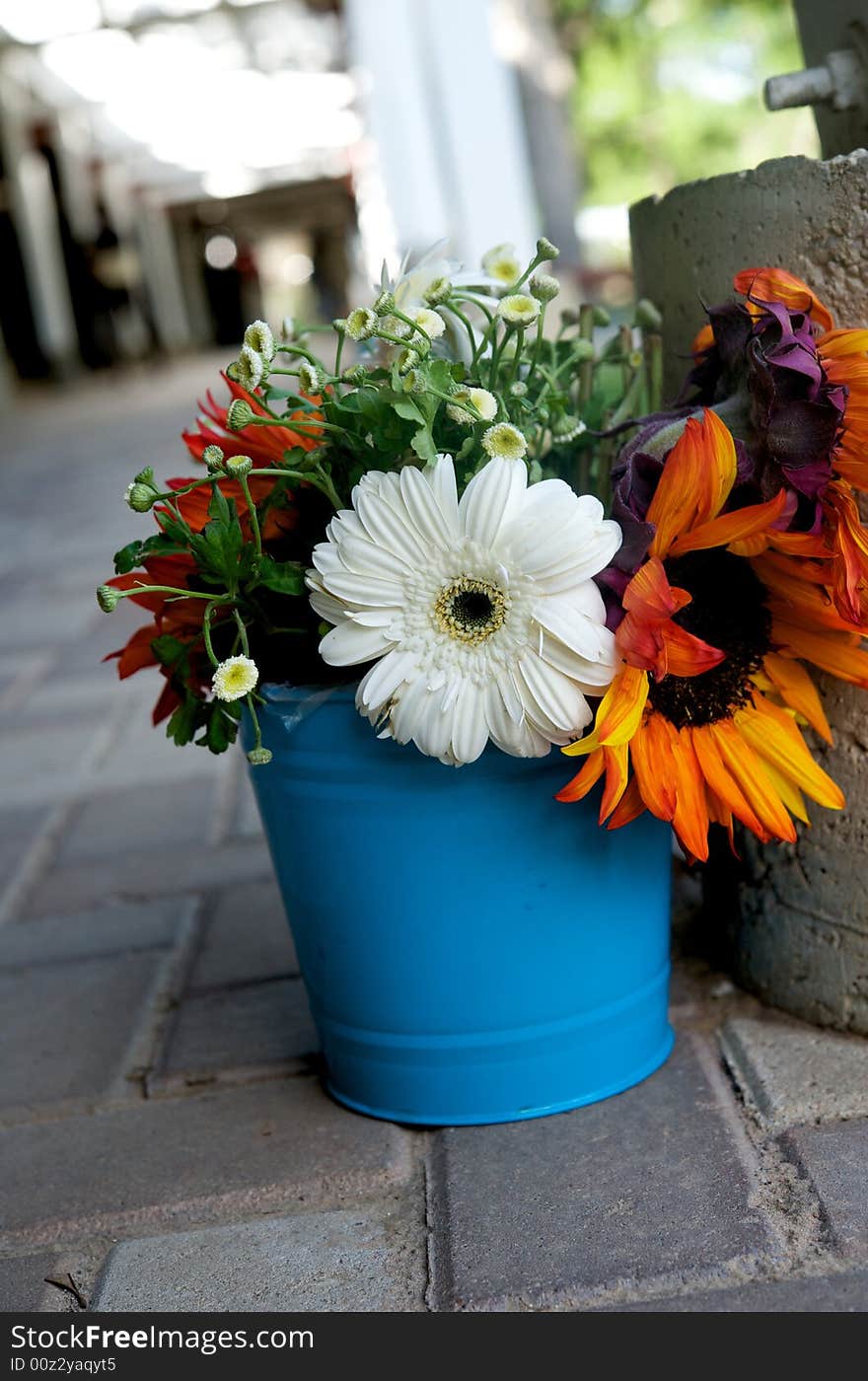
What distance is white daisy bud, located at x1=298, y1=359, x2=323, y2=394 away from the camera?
1.04 metres

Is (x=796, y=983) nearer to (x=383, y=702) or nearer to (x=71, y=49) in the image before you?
(x=383, y=702)

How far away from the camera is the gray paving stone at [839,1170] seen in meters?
1.01

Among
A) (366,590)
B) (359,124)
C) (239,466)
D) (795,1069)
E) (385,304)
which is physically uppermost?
(359,124)

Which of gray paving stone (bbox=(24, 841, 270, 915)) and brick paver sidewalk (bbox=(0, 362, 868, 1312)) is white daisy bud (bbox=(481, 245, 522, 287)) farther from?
gray paving stone (bbox=(24, 841, 270, 915))

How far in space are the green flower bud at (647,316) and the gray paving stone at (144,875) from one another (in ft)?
3.44

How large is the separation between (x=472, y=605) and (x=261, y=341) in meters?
0.26

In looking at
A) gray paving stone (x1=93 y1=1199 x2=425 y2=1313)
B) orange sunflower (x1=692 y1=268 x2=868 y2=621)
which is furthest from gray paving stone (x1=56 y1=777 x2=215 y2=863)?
orange sunflower (x1=692 y1=268 x2=868 y2=621)

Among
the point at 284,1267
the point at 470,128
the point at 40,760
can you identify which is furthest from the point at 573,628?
the point at 470,128

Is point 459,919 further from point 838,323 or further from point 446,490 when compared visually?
point 838,323

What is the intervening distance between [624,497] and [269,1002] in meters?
0.85

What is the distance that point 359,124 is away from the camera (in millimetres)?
19266

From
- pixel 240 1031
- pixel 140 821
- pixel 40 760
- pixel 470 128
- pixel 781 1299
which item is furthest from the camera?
pixel 470 128

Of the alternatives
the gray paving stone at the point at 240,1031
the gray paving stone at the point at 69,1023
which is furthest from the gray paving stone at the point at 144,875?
the gray paving stone at the point at 240,1031

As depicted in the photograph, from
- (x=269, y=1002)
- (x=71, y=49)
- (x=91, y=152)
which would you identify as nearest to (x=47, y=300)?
(x=71, y=49)
